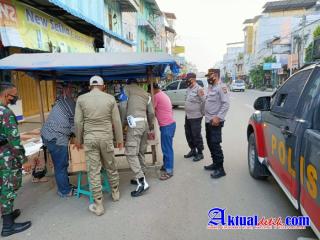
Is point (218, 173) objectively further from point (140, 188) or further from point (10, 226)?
point (10, 226)

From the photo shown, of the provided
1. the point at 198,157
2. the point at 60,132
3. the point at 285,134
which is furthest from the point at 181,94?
the point at 285,134

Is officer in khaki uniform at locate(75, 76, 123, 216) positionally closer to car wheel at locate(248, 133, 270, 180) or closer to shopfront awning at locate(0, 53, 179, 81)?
shopfront awning at locate(0, 53, 179, 81)

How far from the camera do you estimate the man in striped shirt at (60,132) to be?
4.66 metres

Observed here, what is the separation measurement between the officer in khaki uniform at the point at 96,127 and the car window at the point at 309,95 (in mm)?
2384

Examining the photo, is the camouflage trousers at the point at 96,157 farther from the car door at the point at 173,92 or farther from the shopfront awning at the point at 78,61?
the car door at the point at 173,92

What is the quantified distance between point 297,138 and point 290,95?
3.07ft

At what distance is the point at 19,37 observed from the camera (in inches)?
302

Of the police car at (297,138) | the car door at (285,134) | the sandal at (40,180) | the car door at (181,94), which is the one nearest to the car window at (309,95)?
the police car at (297,138)

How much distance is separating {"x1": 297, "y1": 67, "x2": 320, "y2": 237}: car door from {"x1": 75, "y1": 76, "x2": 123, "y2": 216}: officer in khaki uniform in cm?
242

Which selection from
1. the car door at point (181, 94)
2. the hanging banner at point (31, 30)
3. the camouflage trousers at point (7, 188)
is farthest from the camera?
the car door at point (181, 94)

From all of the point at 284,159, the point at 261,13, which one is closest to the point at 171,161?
the point at 284,159

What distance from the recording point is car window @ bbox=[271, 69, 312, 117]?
3.47m

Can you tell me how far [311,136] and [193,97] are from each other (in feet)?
12.1

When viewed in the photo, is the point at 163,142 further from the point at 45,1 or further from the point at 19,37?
the point at 45,1
